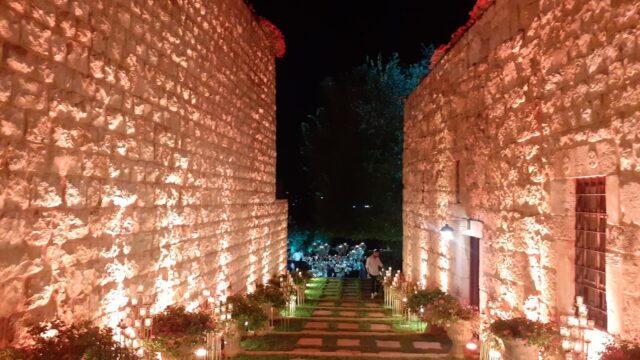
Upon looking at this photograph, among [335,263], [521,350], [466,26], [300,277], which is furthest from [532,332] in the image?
[335,263]

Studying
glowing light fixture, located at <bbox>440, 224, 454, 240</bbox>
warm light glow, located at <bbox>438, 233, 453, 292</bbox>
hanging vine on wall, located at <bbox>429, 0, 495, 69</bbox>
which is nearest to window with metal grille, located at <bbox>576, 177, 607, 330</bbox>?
hanging vine on wall, located at <bbox>429, 0, 495, 69</bbox>

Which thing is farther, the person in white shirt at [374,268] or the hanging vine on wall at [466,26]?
the person in white shirt at [374,268]

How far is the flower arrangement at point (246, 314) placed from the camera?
281 inches

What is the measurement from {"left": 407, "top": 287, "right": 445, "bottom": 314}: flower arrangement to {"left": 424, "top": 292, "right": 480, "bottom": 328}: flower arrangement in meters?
0.10

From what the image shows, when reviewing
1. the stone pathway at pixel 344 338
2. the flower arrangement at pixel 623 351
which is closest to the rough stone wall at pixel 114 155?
the stone pathway at pixel 344 338

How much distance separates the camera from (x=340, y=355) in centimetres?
682

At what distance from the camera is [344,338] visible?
7.97 metres

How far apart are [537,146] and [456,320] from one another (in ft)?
8.70

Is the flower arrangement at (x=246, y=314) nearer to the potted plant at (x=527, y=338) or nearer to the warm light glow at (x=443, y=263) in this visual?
the warm light glow at (x=443, y=263)

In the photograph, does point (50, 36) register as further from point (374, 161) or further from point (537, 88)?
point (374, 161)

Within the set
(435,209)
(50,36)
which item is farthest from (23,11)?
(435,209)

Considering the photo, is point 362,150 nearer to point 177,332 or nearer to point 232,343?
point 232,343

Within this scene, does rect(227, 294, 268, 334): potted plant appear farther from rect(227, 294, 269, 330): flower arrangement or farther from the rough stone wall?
the rough stone wall

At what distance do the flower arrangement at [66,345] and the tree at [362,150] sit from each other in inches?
784
